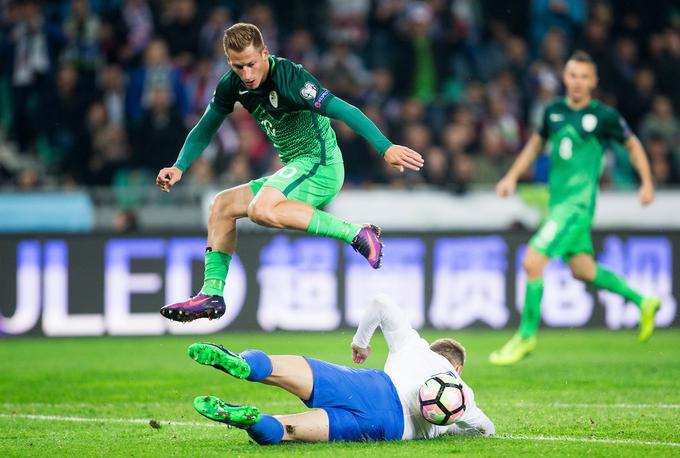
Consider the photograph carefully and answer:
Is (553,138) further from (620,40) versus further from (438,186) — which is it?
(620,40)

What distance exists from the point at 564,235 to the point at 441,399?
4797mm

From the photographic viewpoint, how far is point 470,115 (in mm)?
16641

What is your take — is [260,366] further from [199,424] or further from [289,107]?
[289,107]

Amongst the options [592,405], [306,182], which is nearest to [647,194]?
[592,405]

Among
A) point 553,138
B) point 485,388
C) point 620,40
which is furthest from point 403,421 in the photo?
point 620,40

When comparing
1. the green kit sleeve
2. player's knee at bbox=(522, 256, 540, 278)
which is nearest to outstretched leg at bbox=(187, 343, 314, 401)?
the green kit sleeve

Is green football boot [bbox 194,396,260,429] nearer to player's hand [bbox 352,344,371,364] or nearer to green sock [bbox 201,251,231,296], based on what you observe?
Result: player's hand [bbox 352,344,371,364]

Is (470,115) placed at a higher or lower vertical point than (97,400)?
higher

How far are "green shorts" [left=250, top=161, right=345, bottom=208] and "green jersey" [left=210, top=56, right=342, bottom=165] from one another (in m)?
0.07

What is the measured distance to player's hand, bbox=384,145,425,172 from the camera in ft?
24.2

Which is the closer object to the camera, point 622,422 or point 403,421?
point 403,421

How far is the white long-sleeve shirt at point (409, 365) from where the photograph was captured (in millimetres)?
6790

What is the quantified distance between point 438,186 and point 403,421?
8530mm

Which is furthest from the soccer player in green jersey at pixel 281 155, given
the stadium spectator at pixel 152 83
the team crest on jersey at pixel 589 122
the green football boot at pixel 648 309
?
the stadium spectator at pixel 152 83
